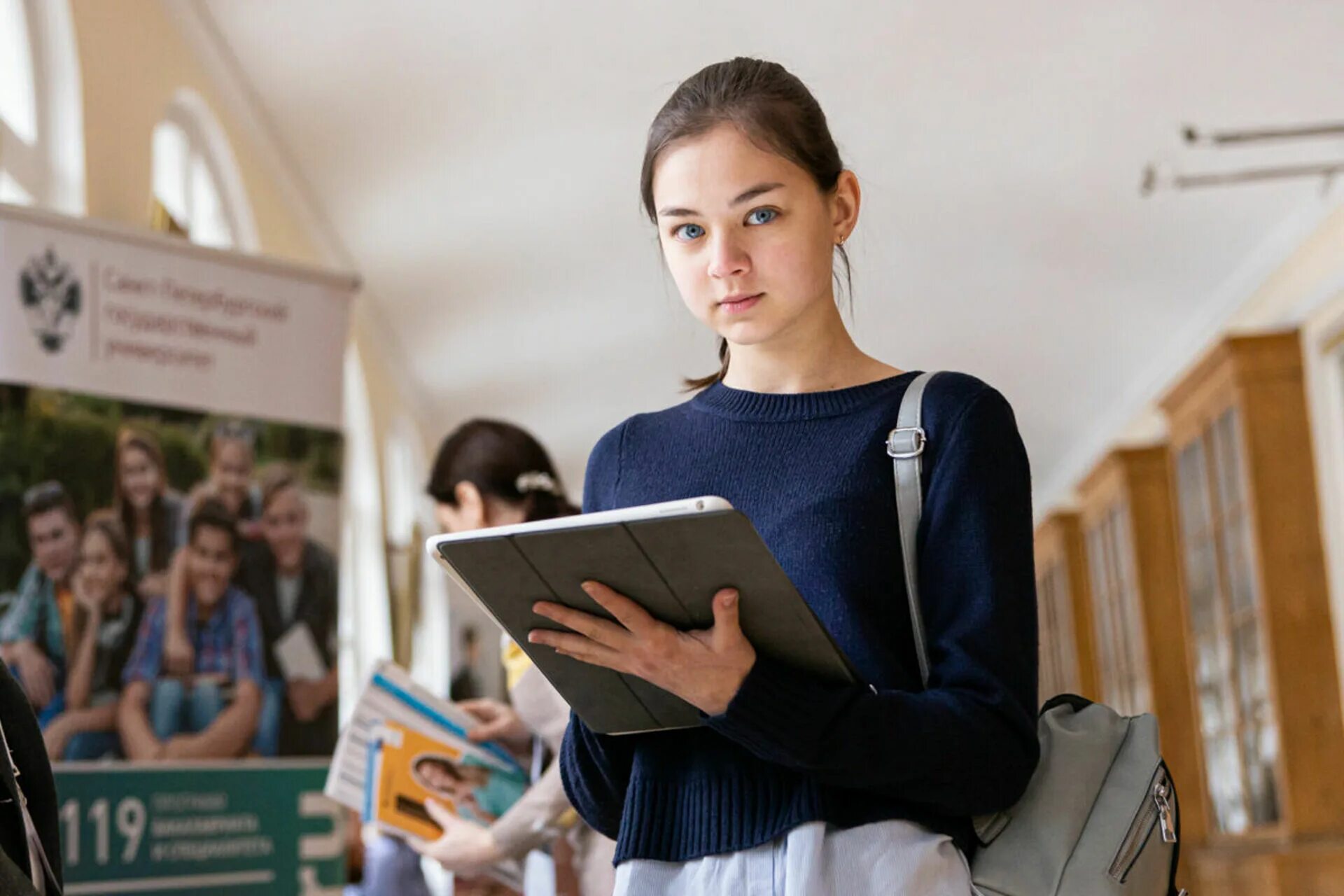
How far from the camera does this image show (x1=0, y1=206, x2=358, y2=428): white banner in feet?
12.1

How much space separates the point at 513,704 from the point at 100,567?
1.32 meters

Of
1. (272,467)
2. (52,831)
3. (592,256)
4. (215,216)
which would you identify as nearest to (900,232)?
(592,256)

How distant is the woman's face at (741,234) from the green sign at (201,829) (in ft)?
8.99

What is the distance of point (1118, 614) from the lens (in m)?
11.2

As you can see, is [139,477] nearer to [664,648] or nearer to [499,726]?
[499,726]

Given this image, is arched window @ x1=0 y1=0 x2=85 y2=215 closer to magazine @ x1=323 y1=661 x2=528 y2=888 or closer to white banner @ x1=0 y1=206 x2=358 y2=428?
white banner @ x1=0 y1=206 x2=358 y2=428

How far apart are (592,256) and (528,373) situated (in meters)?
2.12

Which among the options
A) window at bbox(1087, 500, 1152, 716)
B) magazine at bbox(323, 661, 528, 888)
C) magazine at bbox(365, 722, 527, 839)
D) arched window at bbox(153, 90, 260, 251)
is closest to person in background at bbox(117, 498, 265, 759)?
magazine at bbox(323, 661, 528, 888)

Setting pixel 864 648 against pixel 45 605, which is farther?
pixel 45 605

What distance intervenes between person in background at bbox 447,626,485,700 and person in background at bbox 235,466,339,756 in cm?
95

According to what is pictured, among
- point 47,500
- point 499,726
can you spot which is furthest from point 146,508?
point 499,726

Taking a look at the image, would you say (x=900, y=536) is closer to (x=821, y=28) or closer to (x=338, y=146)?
(x=821, y=28)

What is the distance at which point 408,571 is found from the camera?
9531mm

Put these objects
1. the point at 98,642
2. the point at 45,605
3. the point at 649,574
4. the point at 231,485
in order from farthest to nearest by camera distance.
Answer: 1. the point at 231,485
2. the point at 98,642
3. the point at 45,605
4. the point at 649,574
